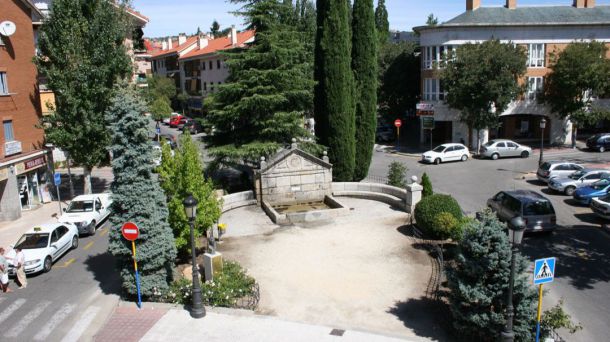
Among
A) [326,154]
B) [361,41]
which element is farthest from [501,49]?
[326,154]

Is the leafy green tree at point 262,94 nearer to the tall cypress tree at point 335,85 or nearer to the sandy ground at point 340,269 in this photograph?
the tall cypress tree at point 335,85

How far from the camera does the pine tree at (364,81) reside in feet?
101

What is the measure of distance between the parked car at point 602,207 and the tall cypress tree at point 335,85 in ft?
39.6

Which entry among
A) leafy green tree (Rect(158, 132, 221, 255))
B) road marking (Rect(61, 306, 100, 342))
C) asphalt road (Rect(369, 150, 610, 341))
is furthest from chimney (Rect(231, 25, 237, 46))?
road marking (Rect(61, 306, 100, 342))

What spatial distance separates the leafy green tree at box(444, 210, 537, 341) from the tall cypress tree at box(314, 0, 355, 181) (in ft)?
54.0

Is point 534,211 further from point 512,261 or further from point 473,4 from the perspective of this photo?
point 473,4

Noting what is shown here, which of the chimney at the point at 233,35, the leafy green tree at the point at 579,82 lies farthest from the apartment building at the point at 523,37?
the chimney at the point at 233,35

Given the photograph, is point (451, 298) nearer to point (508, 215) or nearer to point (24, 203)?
point (508, 215)

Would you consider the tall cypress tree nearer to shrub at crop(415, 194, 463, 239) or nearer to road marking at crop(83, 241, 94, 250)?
shrub at crop(415, 194, 463, 239)

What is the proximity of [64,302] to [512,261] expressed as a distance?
12.5 metres

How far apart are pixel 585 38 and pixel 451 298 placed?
129ft

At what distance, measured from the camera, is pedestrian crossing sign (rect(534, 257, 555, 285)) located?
449 inches

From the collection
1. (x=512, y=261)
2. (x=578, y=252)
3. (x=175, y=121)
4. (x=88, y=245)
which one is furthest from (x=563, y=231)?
(x=175, y=121)

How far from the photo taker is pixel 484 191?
94.8 ft
